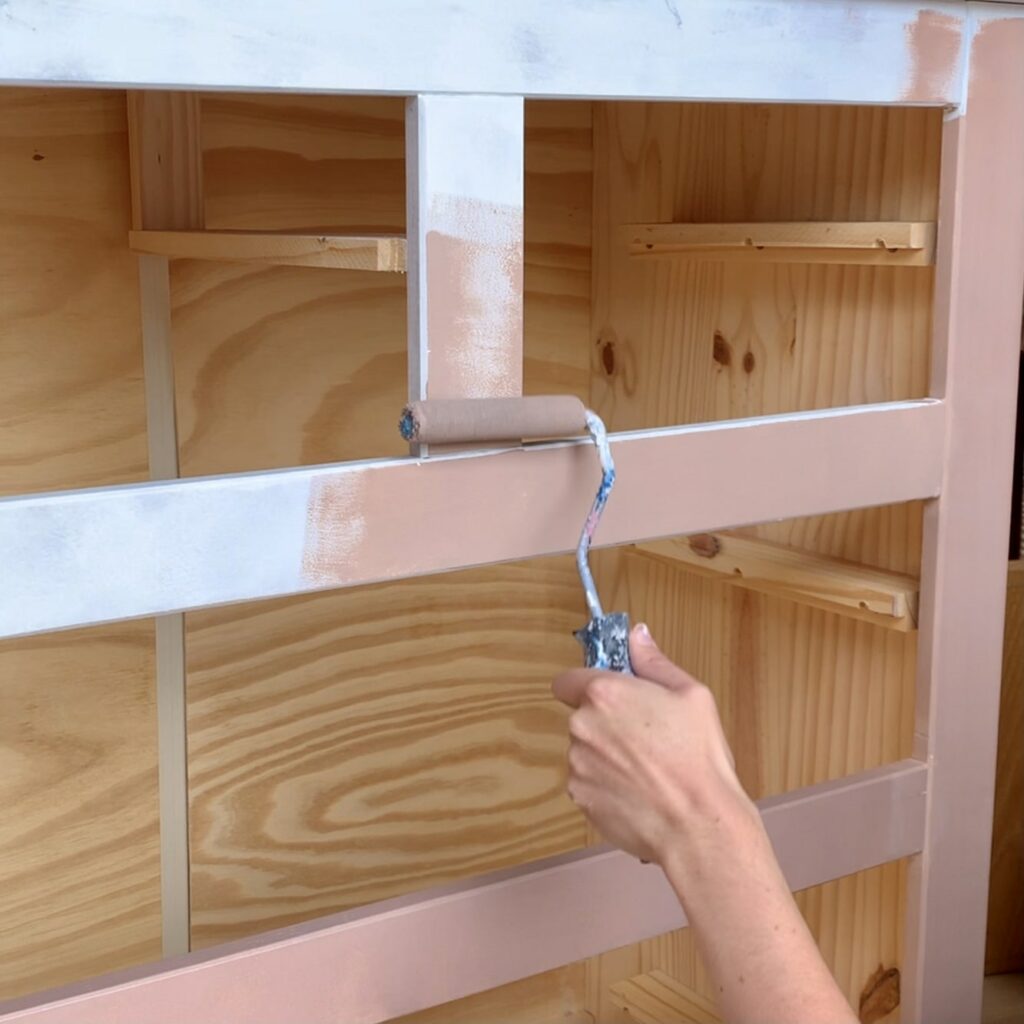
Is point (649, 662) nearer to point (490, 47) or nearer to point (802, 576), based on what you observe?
point (490, 47)

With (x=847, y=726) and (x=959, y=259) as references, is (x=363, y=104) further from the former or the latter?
(x=847, y=726)

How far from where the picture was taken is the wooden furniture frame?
Result: 0.61 metres

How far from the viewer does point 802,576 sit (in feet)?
3.59

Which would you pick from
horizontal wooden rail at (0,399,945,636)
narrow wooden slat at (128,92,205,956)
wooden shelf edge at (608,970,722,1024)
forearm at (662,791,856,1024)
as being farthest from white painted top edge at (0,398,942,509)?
wooden shelf edge at (608,970,722,1024)

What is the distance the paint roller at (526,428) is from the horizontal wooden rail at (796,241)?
1.13 feet

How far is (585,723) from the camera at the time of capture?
2.13ft

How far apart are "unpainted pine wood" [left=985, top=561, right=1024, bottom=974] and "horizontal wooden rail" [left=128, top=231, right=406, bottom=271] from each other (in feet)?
2.58

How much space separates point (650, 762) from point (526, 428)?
0.58 feet

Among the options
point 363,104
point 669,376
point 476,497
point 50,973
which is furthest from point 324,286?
point 50,973

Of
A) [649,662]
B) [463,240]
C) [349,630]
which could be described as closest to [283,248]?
[463,240]

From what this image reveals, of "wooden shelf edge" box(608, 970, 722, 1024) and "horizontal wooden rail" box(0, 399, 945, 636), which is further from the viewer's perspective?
"wooden shelf edge" box(608, 970, 722, 1024)

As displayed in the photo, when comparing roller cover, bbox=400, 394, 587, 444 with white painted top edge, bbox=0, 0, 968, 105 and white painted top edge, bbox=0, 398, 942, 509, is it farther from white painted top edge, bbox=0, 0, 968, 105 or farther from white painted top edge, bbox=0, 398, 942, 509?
white painted top edge, bbox=0, 0, 968, 105

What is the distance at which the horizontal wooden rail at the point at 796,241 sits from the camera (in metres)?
0.93

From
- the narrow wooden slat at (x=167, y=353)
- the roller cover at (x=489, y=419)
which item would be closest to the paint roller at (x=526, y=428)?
the roller cover at (x=489, y=419)
